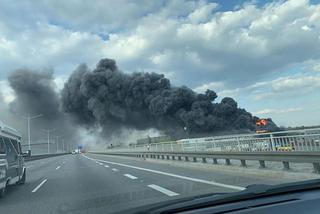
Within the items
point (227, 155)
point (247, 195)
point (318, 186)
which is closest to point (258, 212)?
point (247, 195)

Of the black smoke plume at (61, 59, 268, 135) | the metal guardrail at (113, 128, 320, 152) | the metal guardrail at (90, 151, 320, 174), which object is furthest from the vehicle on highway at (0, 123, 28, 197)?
the black smoke plume at (61, 59, 268, 135)

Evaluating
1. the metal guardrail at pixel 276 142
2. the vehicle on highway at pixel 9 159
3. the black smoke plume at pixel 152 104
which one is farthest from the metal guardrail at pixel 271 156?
the black smoke plume at pixel 152 104

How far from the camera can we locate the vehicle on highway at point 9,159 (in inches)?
485

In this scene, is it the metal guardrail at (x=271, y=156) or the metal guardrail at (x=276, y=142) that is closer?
the metal guardrail at (x=271, y=156)

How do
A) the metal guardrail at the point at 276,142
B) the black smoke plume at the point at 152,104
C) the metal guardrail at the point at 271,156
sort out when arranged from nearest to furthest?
1. the metal guardrail at the point at 271,156
2. the metal guardrail at the point at 276,142
3. the black smoke plume at the point at 152,104

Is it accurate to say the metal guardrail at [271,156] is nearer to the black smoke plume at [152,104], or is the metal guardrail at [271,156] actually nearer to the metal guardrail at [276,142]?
the metal guardrail at [276,142]

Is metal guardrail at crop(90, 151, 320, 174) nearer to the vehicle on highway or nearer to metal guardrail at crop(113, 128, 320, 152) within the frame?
metal guardrail at crop(113, 128, 320, 152)

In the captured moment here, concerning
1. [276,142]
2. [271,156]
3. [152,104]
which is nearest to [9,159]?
[271,156]

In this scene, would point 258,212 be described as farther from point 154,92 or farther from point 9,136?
point 154,92

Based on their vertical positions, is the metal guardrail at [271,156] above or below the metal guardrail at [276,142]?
below

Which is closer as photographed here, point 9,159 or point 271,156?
point 9,159

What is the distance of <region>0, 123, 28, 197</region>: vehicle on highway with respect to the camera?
12328 millimetres

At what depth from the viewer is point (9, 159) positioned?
13523mm

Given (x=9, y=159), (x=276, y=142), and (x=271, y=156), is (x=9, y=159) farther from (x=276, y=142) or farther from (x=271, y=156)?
(x=276, y=142)
